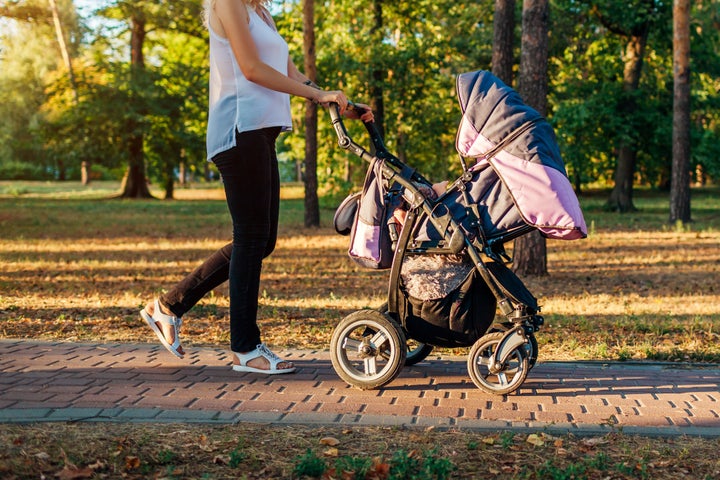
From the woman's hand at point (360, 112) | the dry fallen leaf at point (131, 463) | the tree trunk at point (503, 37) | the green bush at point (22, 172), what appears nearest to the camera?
the dry fallen leaf at point (131, 463)

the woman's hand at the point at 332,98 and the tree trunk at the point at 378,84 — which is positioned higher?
the tree trunk at the point at 378,84

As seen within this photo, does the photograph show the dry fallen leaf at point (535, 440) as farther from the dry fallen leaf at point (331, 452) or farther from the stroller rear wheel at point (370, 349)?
the stroller rear wheel at point (370, 349)

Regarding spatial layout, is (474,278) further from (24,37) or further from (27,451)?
(24,37)

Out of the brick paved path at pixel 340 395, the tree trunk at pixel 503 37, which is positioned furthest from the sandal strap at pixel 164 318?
the tree trunk at pixel 503 37

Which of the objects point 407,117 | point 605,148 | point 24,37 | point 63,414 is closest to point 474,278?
point 63,414

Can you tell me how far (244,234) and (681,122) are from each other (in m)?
18.5

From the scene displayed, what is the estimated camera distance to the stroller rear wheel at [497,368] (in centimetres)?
459

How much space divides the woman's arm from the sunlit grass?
2272mm

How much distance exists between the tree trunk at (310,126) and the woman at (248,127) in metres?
13.5

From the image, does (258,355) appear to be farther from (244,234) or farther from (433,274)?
(433,274)

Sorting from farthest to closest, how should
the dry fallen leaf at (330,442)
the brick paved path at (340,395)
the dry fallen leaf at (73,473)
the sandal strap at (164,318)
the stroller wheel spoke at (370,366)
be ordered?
the sandal strap at (164,318)
the stroller wheel spoke at (370,366)
the brick paved path at (340,395)
the dry fallen leaf at (330,442)
the dry fallen leaf at (73,473)

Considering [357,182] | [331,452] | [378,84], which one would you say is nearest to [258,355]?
[331,452]

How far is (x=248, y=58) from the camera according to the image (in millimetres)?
4703

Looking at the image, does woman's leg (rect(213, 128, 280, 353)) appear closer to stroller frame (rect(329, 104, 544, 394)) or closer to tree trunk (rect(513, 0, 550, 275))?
stroller frame (rect(329, 104, 544, 394))
